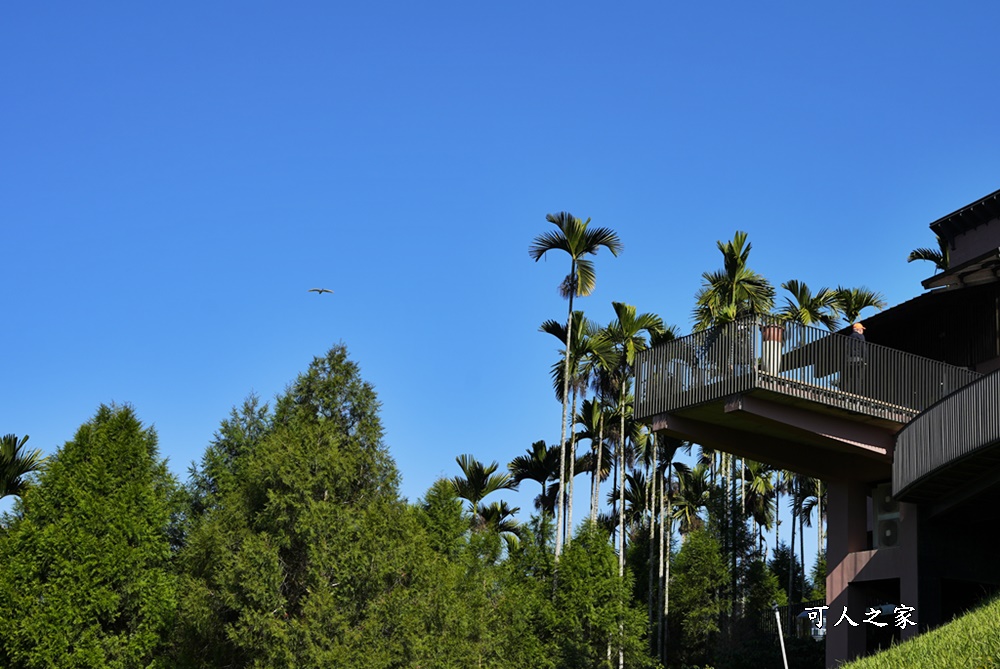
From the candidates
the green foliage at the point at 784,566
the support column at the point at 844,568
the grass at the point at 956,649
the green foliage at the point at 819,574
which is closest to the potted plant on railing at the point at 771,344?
the support column at the point at 844,568

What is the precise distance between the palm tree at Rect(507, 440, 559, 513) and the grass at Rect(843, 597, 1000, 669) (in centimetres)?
3272

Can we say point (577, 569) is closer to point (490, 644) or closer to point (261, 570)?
point (490, 644)

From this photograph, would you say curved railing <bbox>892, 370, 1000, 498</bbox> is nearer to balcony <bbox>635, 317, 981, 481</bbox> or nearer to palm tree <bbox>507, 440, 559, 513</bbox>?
balcony <bbox>635, 317, 981, 481</bbox>

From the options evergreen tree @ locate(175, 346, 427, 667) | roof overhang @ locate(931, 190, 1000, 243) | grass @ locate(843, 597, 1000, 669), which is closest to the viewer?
grass @ locate(843, 597, 1000, 669)

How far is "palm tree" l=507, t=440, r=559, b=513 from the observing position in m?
51.1

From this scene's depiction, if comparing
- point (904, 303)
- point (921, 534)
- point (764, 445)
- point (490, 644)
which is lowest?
point (490, 644)

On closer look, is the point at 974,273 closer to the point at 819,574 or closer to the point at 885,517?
the point at 885,517

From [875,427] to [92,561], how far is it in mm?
17429

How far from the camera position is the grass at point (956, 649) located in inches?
549

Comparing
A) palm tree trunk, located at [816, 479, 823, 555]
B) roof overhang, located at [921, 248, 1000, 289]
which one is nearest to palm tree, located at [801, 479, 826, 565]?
palm tree trunk, located at [816, 479, 823, 555]

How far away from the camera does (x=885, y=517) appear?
24.3 m

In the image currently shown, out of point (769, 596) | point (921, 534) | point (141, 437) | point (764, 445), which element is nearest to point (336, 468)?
point (141, 437)

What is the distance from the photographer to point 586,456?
51.8m

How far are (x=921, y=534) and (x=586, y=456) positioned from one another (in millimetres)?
29280
